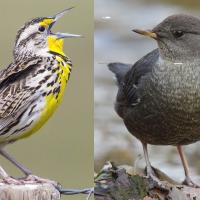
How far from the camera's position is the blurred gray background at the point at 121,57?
8.32 ft

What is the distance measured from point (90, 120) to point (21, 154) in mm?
267

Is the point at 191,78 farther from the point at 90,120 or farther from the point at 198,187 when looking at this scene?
the point at 90,120

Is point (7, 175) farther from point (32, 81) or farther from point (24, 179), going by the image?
point (32, 81)

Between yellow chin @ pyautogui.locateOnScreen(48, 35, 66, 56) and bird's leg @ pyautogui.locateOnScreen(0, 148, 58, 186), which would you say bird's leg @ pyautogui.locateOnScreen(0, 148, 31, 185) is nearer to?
bird's leg @ pyautogui.locateOnScreen(0, 148, 58, 186)

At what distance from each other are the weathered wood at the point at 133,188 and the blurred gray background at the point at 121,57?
0.09 m

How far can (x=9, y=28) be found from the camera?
9.24ft

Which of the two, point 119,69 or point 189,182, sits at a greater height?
point 119,69

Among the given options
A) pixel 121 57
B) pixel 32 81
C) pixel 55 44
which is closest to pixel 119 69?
pixel 121 57

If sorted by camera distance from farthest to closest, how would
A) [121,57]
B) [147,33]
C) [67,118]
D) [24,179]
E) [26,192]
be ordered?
[67,118] → [121,57] → [147,33] → [24,179] → [26,192]

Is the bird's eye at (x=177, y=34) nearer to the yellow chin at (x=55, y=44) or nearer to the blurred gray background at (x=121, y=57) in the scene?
the blurred gray background at (x=121, y=57)

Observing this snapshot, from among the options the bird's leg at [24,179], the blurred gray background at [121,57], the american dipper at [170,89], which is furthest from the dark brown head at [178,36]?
the bird's leg at [24,179]

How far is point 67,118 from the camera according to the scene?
2826 mm

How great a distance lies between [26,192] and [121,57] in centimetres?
78

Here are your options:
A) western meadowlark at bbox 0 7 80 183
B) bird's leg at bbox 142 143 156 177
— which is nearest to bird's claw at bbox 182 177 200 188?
bird's leg at bbox 142 143 156 177
